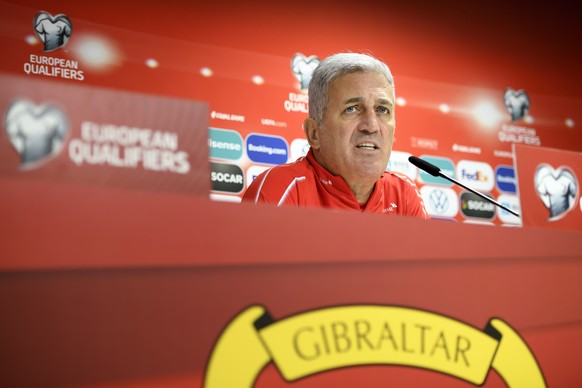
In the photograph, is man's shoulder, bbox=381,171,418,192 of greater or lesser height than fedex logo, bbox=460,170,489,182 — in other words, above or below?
below

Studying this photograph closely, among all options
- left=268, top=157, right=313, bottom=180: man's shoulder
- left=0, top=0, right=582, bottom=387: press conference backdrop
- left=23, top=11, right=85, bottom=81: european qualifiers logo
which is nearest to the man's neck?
left=268, top=157, right=313, bottom=180: man's shoulder

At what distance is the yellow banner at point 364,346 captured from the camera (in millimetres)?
621

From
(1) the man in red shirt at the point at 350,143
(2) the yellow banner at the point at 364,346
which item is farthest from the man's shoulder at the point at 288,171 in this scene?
(2) the yellow banner at the point at 364,346

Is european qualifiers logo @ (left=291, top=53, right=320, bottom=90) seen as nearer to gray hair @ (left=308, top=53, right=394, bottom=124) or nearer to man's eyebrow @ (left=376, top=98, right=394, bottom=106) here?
gray hair @ (left=308, top=53, right=394, bottom=124)

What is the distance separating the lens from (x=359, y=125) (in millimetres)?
1570

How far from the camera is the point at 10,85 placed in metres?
0.55

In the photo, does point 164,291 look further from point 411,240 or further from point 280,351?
point 411,240

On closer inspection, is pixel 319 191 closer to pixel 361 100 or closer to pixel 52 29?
pixel 361 100

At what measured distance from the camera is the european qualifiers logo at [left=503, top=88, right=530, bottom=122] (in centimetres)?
342

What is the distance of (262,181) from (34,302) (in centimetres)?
99

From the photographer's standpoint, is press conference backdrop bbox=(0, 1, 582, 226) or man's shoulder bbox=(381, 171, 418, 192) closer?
man's shoulder bbox=(381, 171, 418, 192)

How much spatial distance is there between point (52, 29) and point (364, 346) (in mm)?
2169

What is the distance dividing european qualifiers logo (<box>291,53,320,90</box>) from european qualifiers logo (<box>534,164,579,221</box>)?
1910 millimetres

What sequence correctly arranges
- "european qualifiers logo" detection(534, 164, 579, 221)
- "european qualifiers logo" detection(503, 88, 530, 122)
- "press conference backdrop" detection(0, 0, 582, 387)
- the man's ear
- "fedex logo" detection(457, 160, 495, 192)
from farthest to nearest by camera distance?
"european qualifiers logo" detection(503, 88, 530, 122)
"fedex logo" detection(457, 160, 495, 192)
the man's ear
"european qualifiers logo" detection(534, 164, 579, 221)
"press conference backdrop" detection(0, 0, 582, 387)
